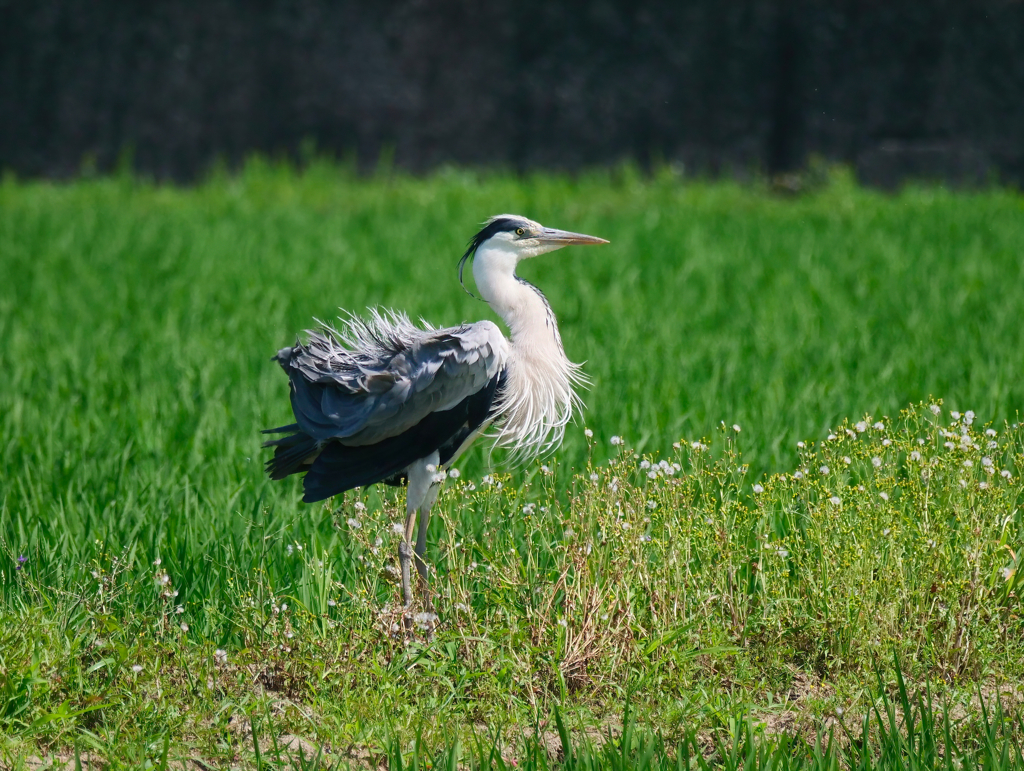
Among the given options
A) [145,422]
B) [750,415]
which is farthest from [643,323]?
[145,422]

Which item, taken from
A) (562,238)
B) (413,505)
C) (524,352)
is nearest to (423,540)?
(413,505)

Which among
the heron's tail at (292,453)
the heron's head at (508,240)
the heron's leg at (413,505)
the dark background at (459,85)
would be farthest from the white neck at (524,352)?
the dark background at (459,85)

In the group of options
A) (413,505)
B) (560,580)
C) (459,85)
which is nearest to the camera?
(560,580)

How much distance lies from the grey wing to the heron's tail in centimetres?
10

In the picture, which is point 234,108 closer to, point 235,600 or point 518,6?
point 518,6

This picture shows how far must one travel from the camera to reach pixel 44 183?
13.3 meters

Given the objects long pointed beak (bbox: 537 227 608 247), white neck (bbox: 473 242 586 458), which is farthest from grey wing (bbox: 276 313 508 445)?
long pointed beak (bbox: 537 227 608 247)

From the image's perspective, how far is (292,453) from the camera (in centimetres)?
A: 344

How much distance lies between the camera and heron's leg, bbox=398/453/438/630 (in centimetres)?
322

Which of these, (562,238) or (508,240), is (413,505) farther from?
(562,238)

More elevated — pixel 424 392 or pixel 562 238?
pixel 562 238

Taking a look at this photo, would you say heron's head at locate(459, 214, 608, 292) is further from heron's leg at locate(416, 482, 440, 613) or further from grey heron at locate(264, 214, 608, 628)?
heron's leg at locate(416, 482, 440, 613)

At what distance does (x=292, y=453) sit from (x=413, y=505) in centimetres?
43

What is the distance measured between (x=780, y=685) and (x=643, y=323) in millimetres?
4120
